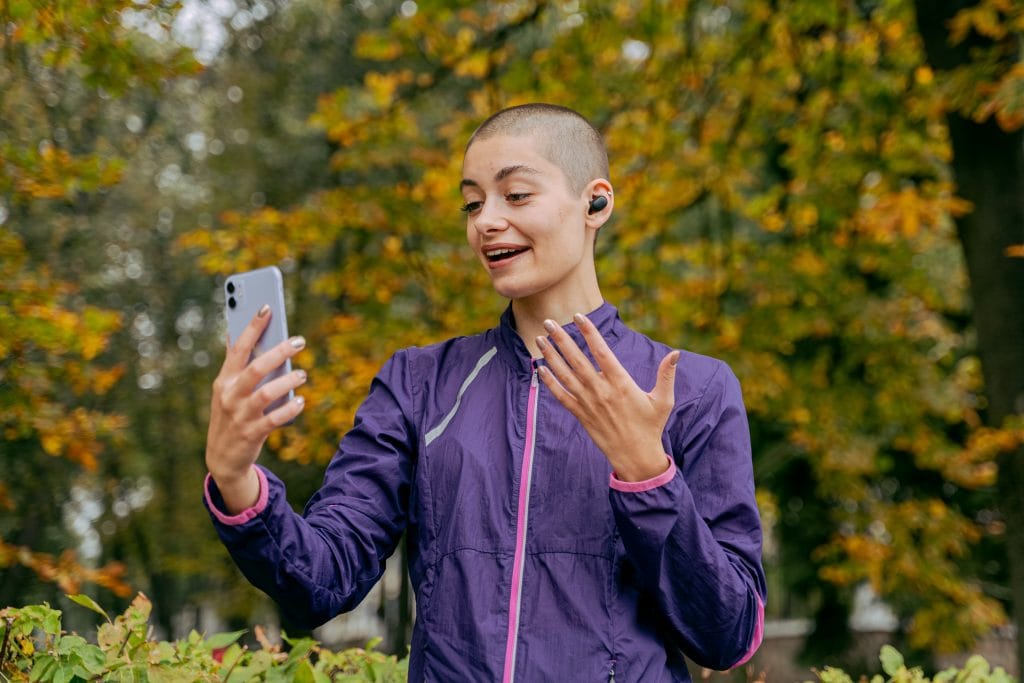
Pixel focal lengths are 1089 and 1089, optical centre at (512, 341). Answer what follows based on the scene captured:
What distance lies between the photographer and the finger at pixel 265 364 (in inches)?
64.7

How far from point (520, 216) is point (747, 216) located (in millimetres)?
7433

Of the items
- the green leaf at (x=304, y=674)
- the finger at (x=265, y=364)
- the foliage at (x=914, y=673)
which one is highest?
the finger at (x=265, y=364)

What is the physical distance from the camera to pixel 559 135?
2328 millimetres

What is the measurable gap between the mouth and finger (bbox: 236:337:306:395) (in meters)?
0.68

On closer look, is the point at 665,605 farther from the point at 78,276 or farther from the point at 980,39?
the point at 78,276

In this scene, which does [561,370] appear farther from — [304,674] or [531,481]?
[304,674]

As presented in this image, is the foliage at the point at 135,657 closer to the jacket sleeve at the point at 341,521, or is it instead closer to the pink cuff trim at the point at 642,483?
the jacket sleeve at the point at 341,521

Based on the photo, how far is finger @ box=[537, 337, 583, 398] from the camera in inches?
73.3

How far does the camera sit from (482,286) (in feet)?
28.4

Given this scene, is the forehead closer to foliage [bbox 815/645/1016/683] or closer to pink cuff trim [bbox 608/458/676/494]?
pink cuff trim [bbox 608/458/676/494]

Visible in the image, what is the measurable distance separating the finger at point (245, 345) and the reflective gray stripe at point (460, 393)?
23.9 inches

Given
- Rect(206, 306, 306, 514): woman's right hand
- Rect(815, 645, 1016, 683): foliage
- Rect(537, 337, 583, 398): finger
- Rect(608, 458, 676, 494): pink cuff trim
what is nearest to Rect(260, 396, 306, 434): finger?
Rect(206, 306, 306, 514): woman's right hand

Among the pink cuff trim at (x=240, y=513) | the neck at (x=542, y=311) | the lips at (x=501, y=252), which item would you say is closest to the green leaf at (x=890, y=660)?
the neck at (x=542, y=311)

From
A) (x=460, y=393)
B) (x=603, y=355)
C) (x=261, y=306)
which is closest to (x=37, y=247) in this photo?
(x=460, y=393)
